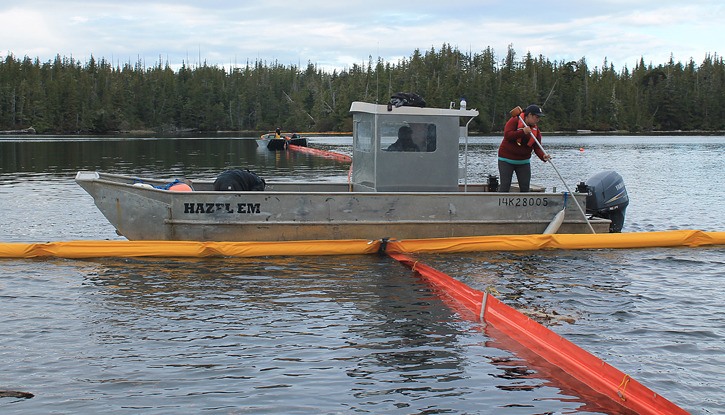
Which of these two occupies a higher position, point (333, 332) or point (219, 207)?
point (219, 207)

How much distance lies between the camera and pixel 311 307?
10039 millimetres

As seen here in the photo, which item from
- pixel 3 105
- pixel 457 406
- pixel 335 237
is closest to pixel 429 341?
pixel 457 406

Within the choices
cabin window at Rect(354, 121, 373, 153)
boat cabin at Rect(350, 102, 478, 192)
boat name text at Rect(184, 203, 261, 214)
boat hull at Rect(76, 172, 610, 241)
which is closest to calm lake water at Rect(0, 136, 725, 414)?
boat hull at Rect(76, 172, 610, 241)

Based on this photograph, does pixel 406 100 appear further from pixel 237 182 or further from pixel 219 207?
pixel 219 207

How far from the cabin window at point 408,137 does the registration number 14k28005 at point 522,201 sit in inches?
64.1

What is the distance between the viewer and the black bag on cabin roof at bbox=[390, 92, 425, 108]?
46.7 ft

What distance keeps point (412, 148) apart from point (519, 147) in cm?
198

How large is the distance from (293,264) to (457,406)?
6232 mm

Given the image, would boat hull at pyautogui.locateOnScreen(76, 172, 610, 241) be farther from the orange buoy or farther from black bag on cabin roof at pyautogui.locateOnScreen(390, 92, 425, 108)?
black bag on cabin roof at pyautogui.locateOnScreen(390, 92, 425, 108)

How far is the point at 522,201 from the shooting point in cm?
1394

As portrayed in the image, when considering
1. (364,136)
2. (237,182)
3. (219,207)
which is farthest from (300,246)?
(364,136)

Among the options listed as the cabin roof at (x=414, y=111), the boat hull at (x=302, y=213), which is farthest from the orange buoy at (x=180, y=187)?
the cabin roof at (x=414, y=111)

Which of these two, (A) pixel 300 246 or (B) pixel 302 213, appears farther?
(B) pixel 302 213

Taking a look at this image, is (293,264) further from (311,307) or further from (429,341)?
(429,341)
